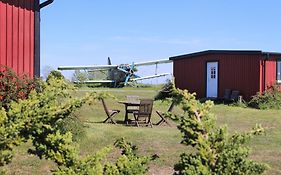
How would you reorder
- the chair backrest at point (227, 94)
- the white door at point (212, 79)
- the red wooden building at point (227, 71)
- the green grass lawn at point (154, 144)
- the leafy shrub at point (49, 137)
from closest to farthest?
the leafy shrub at point (49, 137), the green grass lawn at point (154, 144), the red wooden building at point (227, 71), the chair backrest at point (227, 94), the white door at point (212, 79)

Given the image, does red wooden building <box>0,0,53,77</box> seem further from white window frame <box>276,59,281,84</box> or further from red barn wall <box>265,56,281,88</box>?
white window frame <box>276,59,281,84</box>

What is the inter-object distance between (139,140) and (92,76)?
35.5m

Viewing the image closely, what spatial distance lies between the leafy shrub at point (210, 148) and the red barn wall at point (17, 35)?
19.2 feet

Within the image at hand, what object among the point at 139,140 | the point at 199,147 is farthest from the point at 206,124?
the point at 139,140

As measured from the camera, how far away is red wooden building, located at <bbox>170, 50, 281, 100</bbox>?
71.9 ft

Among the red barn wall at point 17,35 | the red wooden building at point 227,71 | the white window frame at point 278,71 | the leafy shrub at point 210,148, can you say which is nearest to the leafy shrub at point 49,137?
the leafy shrub at point 210,148

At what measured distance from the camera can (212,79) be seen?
24.6 meters

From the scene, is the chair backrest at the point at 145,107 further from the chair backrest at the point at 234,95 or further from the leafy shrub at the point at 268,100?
the chair backrest at the point at 234,95

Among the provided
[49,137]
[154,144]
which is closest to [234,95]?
[154,144]

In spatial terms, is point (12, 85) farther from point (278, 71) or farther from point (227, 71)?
point (278, 71)

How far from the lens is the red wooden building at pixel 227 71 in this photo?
71.9 ft

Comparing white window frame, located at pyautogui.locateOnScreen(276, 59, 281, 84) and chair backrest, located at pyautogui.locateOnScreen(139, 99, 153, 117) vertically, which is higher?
white window frame, located at pyautogui.locateOnScreen(276, 59, 281, 84)

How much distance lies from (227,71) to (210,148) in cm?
2141

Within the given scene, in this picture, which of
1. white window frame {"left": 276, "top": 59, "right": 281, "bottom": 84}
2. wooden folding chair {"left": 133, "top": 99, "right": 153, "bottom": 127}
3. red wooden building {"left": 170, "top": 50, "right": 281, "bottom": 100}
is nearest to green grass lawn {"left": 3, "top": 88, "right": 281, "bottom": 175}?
wooden folding chair {"left": 133, "top": 99, "right": 153, "bottom": 127}
